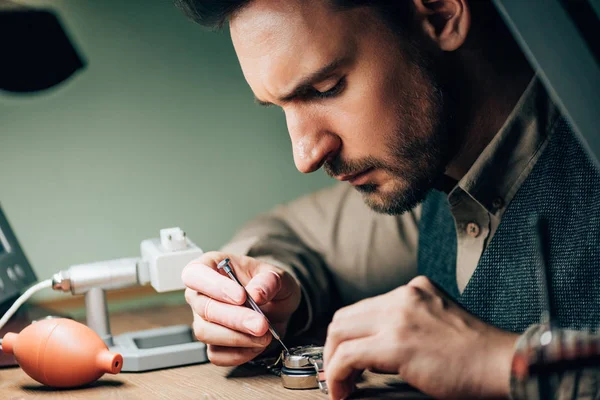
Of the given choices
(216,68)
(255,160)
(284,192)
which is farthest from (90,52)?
(284,192)

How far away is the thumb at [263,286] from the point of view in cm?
91

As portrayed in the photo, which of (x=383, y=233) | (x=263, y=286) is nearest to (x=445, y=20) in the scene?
(x=263, y=286)

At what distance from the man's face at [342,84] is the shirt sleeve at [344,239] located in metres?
0.36

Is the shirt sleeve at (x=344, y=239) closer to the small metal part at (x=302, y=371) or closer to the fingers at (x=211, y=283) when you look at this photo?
the fingers at (x=211, y=283)

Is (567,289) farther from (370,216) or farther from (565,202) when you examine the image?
(370,216)

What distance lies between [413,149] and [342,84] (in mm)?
154

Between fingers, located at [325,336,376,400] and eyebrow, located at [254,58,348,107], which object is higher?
eyebrow, located at [254,58,348,107]

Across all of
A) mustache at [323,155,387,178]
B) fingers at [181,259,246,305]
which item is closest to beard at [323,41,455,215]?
mustache at [323,155,387,178]

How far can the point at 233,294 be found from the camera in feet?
2.90

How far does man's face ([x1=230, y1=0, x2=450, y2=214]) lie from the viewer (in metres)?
0.94

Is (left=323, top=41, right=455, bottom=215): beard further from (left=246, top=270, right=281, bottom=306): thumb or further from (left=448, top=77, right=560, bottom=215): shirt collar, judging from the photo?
(left=246, top=270, right=281, bottom=306): thumb

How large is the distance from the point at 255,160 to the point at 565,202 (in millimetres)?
783

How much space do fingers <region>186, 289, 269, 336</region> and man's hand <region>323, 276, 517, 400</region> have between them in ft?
0.51

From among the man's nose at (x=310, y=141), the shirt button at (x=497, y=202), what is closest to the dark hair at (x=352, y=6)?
the man's nose at (x=310, y=141)
